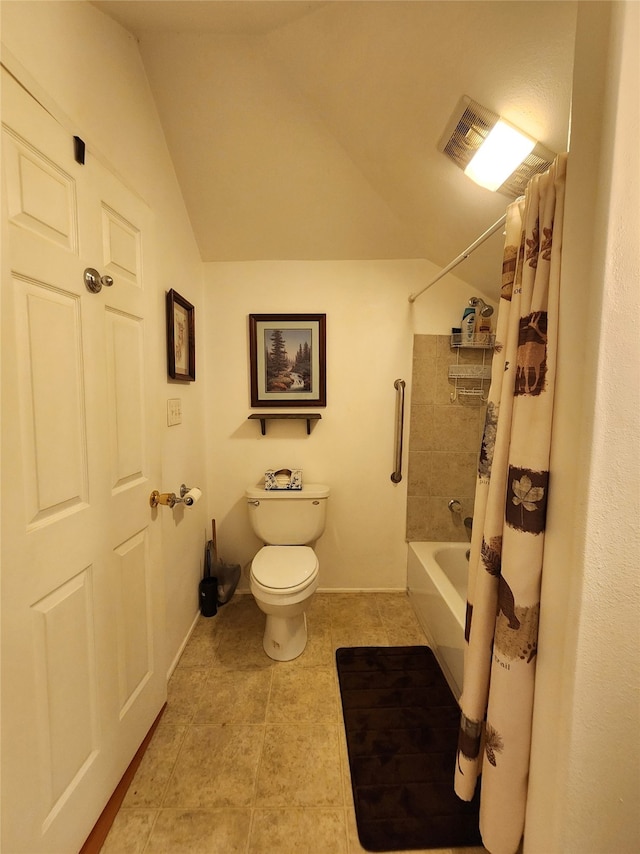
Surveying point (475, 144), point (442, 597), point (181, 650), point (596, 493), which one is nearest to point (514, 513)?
point (596, 493)

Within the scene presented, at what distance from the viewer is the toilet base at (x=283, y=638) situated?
59.9 inches

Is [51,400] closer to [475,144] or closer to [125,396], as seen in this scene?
[125,396]

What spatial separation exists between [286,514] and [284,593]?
497 mm

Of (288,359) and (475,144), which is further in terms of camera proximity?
(288,359)

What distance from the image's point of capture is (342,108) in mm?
1261

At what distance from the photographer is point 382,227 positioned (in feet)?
5.73

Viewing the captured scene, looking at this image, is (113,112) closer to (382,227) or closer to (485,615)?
(382,227)

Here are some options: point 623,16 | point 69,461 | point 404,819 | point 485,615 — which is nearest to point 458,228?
point 623,16

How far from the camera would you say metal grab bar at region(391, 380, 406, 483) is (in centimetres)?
193

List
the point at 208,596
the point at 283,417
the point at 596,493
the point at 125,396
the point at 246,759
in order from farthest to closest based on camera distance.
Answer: the point at 283,417 < the point at 208,596 < the point at 246,759 < the point at 125,396 < the point at 596,493

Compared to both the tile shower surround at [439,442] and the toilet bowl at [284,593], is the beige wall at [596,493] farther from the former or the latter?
the tile shower surround at [439,442]

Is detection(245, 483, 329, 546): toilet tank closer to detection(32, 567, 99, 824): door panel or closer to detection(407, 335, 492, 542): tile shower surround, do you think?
detection(407, 335, 492, 542): tile shower surround

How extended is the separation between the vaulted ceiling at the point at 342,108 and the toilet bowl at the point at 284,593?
5.66 feet

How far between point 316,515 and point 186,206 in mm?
1816
